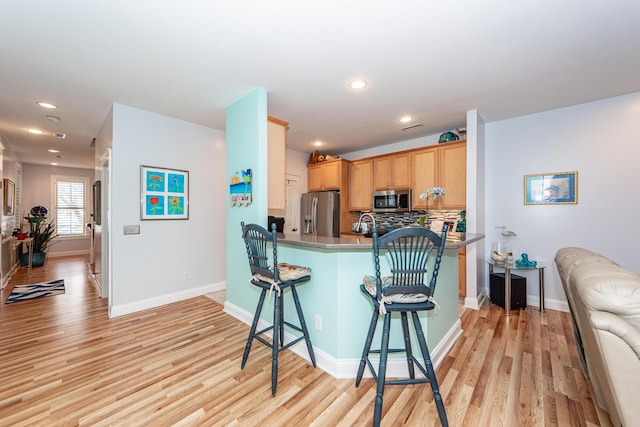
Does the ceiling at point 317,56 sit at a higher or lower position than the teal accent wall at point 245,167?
higher

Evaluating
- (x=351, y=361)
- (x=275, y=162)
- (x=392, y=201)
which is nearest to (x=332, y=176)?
(x=392, y=201)

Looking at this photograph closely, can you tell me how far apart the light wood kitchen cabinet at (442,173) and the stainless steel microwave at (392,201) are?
112 mm

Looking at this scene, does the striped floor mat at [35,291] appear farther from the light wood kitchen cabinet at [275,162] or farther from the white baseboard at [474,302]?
the white baseboard at [474,302]

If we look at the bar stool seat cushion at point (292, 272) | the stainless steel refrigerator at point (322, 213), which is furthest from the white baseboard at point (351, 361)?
the stainless steel refrigerator at point (322, 213)

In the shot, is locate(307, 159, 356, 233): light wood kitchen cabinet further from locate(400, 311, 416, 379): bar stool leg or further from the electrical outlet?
locate(400, 311, 416, 379): bar stool leg

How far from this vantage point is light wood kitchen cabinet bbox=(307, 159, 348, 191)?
5.08 m

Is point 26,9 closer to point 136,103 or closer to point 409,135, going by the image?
point 136,103

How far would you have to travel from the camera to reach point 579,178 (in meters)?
3.26

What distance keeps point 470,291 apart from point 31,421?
4.10 meters

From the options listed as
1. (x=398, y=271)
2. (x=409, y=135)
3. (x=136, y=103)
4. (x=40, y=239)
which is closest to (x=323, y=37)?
(x=398, y=271)

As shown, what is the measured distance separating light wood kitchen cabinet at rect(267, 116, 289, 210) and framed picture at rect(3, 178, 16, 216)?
4.96m

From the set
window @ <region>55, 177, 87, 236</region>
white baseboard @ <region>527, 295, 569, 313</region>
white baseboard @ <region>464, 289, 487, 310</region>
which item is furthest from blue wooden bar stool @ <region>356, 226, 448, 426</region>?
window @ <region>55, 177, 87, 236</region>

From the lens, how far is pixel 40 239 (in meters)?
5.84

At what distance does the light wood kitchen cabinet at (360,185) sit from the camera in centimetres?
495
